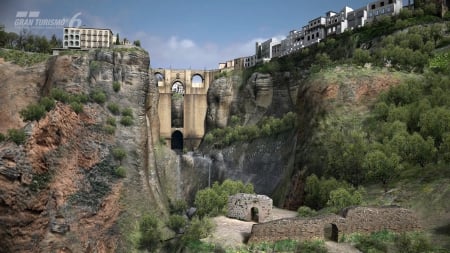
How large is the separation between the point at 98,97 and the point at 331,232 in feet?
134

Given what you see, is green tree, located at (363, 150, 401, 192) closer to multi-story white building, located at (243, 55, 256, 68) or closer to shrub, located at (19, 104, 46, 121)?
shrub, located at (19, 104, 46, 121)

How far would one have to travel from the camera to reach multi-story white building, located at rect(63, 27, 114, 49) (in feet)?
275

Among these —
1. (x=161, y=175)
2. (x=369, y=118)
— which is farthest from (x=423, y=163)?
(x=161, y=175)

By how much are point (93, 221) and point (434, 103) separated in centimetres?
3648

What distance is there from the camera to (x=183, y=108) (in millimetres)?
92312

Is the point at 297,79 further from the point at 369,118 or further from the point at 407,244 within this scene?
the point at 407,244

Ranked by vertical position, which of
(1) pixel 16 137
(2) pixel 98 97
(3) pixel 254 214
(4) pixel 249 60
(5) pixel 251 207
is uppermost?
(4) pixel 249 60

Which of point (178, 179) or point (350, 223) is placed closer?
point (350, 223)

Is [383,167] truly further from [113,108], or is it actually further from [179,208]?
[113,108]

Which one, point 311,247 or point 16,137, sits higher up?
point 16,137

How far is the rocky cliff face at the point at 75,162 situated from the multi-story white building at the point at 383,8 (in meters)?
43.3

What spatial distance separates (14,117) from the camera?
57656 mm

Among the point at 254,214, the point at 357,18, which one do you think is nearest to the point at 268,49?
the point at 357,18

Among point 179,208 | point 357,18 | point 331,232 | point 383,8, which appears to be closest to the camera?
point 331,232
